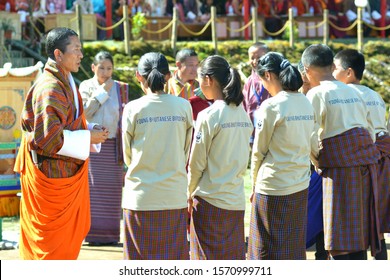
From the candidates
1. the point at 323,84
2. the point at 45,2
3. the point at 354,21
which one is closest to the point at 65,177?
the point at 323,84

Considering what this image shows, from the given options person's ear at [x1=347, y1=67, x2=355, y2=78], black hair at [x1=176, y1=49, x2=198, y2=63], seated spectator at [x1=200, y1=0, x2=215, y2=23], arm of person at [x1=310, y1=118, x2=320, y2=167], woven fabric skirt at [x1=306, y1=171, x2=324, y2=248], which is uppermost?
seated spectator at [x1=200, y1=0, x2=215, y2=23]

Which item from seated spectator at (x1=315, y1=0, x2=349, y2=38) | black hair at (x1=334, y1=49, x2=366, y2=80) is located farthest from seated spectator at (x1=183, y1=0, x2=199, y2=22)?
black hair at (x1=334, y1=49, x2=366, y2=80)

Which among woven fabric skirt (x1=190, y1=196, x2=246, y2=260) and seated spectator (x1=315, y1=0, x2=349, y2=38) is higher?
seated spectator (x1=315, y1=0, x2=349, y2=38)

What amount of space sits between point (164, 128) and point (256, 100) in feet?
7.95

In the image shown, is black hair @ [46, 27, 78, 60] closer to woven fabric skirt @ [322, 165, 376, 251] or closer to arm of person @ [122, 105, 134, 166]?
arm of person @ [122, 105, 134, 166]

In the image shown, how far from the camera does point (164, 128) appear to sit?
546cm

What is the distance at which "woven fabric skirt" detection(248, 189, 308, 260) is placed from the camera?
19.0ft

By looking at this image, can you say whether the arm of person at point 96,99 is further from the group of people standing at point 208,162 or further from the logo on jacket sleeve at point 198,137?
the logo on jacket sleeve at point 198,137

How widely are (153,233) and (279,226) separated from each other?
848 mm

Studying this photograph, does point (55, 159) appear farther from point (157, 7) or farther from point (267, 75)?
point (157, 7)

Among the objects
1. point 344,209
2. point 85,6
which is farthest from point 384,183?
point 85,6

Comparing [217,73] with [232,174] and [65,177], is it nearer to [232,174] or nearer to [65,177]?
[232,174]

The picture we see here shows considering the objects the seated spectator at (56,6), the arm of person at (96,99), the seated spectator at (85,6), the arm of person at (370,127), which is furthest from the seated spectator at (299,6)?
the arm of person at (370,127)

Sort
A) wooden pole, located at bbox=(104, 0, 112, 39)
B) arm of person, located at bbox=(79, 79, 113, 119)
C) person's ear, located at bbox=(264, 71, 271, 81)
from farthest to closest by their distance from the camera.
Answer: wooden pole, located at bbox=(104, 0, 112, 39) < arm of person, located at bbox=(79, 79, 113, 119) < person's ear, located at bbox=(264, 71, 271, 81)
